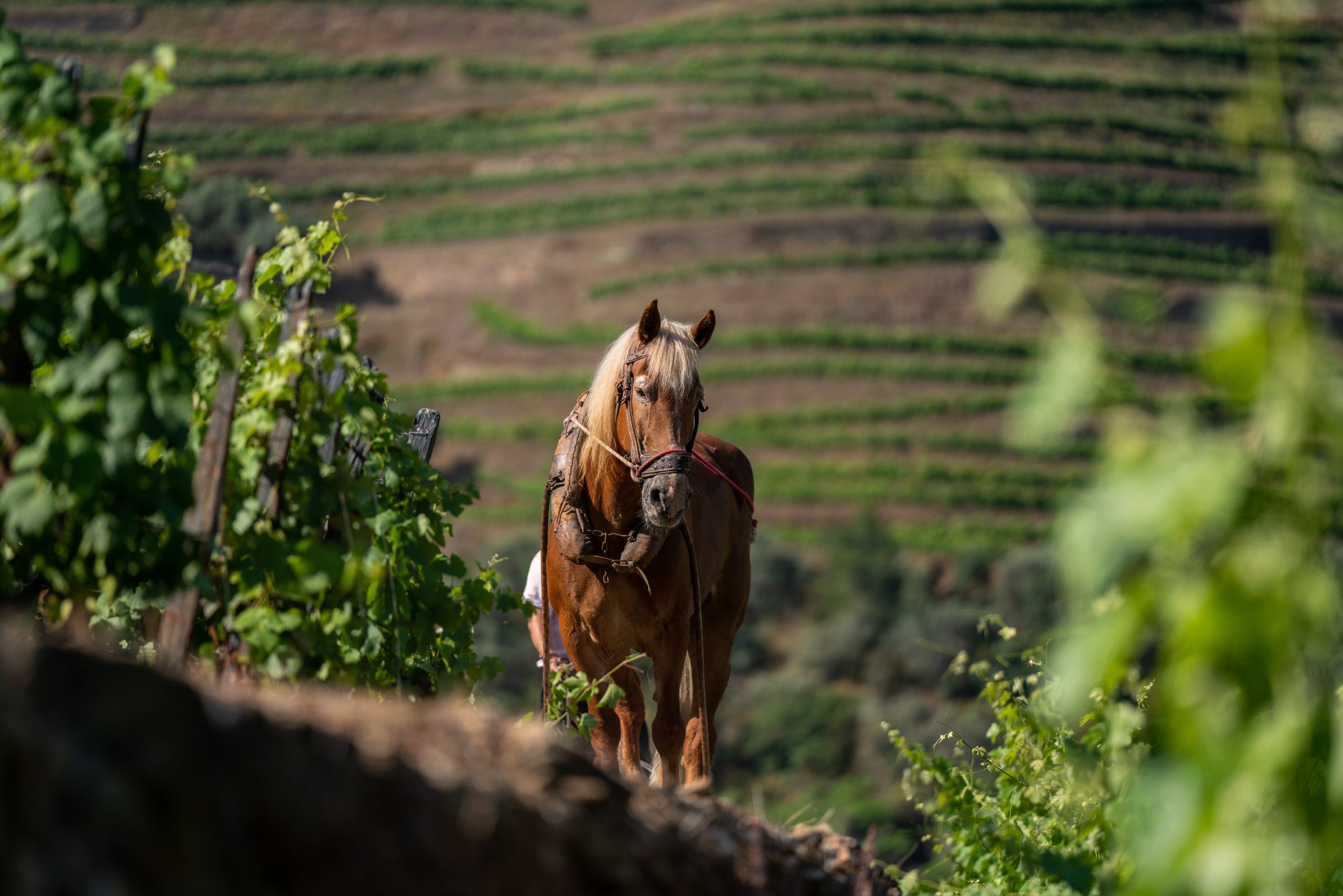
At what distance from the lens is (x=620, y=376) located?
518 centimetres

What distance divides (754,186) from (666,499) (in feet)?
176

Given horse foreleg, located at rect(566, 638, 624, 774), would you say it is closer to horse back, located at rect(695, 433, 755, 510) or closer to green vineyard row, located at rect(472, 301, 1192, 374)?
horse back, located at rect(695, 433, 755, 510)

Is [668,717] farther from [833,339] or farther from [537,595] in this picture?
[833,339]

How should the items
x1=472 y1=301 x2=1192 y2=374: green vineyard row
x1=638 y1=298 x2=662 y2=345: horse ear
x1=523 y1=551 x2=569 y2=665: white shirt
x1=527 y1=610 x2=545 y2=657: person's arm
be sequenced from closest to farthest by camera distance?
x1=638 y1=298 x2=662 y2=345: horse ear < x1=527 y1=610 x2=545 y2=657: person's arm < x1=523 y1=551 x2=569 y2=665: white shirt < x1=472 y1=301 x2=1192 y2=374: green vineyard row

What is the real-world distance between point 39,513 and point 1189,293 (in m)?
51.0

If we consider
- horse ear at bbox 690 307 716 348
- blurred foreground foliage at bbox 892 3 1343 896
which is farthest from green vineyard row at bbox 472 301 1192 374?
blurred foreground foliage at bbox 892 3 1343 896

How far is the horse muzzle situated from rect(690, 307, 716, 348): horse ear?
863 mm

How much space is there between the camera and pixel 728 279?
5206 cm

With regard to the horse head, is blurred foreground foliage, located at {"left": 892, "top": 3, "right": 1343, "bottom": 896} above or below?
below

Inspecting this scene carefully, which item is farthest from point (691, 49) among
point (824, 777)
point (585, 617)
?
point (585, 617)

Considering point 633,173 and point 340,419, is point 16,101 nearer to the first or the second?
point 340,419

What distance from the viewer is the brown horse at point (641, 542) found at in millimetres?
4949

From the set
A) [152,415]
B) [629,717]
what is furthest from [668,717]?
[152,415]

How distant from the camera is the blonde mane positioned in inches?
198
